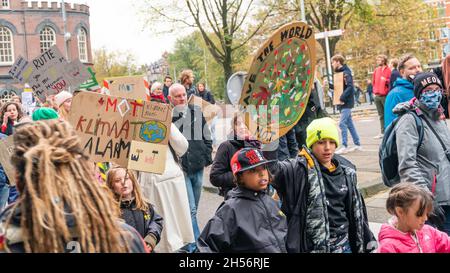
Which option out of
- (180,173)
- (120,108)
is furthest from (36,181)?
(180,173)

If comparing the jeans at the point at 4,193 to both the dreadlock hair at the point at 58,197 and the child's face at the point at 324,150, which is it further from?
the dreadlock hair at the point at 58,197

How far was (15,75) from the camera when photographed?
9953 mm

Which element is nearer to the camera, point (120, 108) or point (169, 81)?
point (120, 108)

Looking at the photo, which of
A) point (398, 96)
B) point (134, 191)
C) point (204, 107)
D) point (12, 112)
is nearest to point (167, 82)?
point (12, 112)

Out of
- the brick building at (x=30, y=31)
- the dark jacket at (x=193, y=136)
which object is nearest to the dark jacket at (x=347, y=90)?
the dark jacket at (x=193, y=136)

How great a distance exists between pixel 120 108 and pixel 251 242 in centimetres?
146

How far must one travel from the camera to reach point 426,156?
4.30 m

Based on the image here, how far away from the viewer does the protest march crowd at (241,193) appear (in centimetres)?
193

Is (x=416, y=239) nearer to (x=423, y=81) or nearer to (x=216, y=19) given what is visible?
(x=423, y=81)

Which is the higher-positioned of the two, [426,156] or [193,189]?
[426,156]

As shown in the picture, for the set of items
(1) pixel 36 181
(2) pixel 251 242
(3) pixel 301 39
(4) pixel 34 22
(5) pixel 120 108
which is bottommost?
(2) pixel 251 242

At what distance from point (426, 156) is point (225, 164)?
64.9 inches
